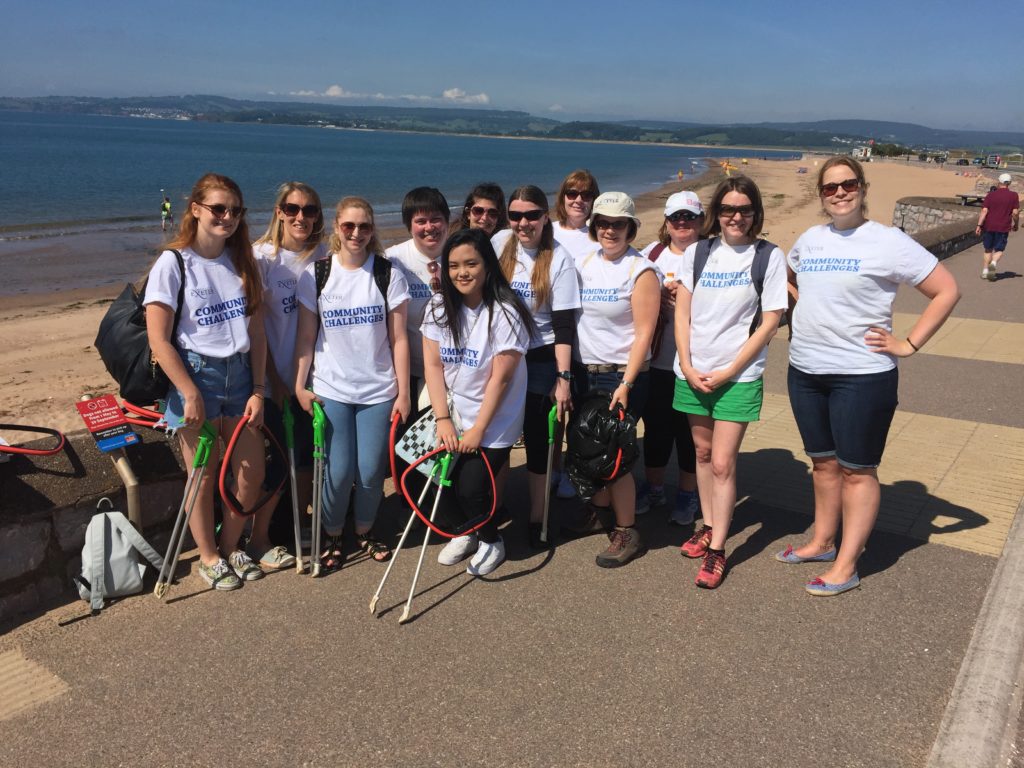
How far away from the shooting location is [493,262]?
380 centimetres

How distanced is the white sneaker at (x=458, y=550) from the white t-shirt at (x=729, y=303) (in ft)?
5.12

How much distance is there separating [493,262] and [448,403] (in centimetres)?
Answer: 78

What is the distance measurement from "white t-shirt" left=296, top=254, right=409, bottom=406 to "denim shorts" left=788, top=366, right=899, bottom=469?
212cm

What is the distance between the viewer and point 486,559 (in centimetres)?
404

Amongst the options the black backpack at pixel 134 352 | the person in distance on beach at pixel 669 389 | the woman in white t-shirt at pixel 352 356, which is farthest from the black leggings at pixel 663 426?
the black backpack at pixel 134 352

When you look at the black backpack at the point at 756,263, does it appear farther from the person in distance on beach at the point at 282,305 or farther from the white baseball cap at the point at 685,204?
the person in distance on beach at the point at 282,305

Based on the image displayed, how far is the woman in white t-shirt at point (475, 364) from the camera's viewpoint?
148 inches

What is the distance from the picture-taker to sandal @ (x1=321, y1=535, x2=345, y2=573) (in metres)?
4.02

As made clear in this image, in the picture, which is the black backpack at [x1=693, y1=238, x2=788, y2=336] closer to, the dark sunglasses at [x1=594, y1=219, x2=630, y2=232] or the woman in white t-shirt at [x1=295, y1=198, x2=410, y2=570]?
the dark sunglasses at [x1=594, y1=219, x2=630, y2=232]

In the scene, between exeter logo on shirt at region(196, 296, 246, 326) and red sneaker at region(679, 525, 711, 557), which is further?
red sneaker at region(679, 525, 711, 557)

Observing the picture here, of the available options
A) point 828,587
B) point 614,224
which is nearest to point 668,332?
point 614,224

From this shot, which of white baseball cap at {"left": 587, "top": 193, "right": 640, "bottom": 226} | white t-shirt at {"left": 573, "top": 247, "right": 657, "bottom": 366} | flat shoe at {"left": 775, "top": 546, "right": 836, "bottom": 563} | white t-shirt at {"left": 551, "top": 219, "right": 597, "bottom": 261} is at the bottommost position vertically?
flat shoe at {"left": 775, "top": 546, "right": 836, "bottom": 563}

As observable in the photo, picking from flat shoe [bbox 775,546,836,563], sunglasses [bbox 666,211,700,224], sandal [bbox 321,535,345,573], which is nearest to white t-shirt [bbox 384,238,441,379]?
sandal [bbox 321,535,345,573]

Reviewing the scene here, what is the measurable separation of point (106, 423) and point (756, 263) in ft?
10.8
